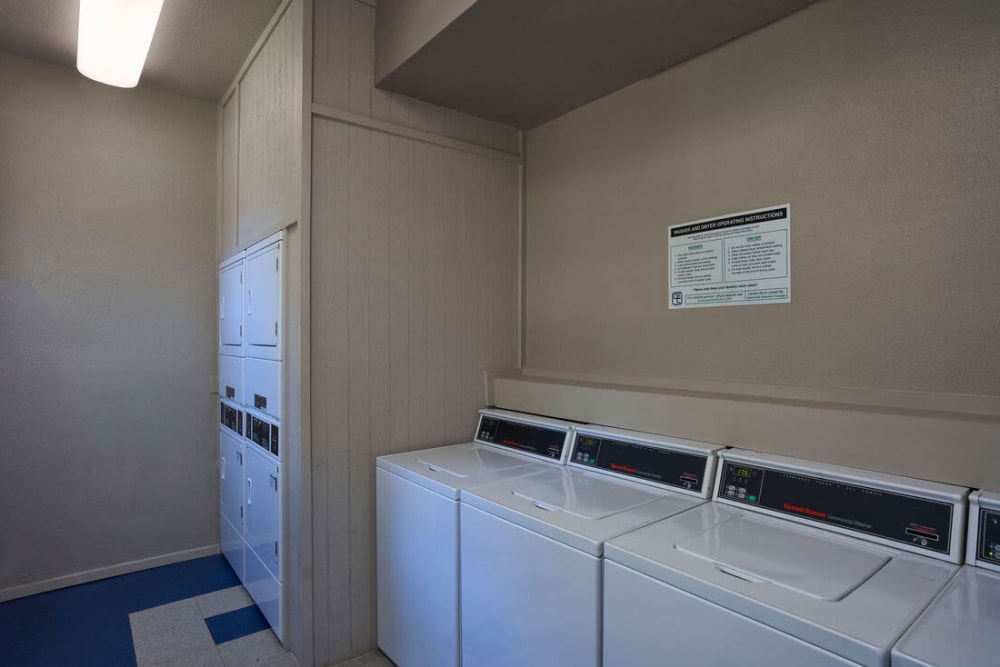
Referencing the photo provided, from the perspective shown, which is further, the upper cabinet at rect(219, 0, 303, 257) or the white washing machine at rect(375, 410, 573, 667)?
the upper cabinet at rect(219, 0, 303, 257)

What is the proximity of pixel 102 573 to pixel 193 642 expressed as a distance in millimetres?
1014

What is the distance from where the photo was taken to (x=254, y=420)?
8.30ft

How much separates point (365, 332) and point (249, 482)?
3.50 feet

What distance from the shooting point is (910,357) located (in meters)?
1.45

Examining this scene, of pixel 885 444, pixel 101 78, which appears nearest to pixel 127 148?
pixel 101 78

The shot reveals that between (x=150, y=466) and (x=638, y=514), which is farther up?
(x=638, y=514)

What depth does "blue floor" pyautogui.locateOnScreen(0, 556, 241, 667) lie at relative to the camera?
7.14ft

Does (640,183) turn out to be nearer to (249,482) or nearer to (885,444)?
(885,444)

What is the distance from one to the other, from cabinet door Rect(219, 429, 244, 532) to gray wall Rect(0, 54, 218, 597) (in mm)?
150

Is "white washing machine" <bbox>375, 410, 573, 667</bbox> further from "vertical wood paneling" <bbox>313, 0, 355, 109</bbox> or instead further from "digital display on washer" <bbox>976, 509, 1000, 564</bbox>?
"vertical wood paneling" <bbox>313, 0, 355, 109</bbox>

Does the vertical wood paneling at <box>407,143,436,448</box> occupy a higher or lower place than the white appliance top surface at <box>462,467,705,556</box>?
higher

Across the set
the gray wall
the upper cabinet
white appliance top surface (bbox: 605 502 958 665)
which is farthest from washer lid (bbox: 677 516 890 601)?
the gray wall

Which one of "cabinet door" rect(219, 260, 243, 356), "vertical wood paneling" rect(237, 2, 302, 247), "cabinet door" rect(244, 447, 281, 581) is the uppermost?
"vertical wood paneling" rect(237, 2, 302, 247)

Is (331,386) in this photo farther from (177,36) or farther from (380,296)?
(177,36)
